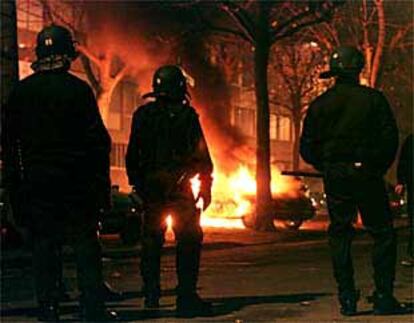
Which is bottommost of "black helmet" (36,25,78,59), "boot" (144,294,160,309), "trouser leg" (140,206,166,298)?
"boot" (144,294,160,309)

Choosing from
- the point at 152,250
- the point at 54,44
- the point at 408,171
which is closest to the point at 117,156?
the point at 408,171

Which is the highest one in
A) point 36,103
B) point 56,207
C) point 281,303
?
point 36,103

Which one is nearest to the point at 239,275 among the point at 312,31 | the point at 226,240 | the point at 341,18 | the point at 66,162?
the point at 66,162

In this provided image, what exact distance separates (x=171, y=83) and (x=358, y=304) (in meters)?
2.10

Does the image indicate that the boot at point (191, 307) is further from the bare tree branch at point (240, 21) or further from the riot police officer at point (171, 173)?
the bare tree branch at point (240, 21)

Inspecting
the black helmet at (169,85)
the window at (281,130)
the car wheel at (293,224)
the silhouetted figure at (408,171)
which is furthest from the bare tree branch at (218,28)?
the window at (281,130)

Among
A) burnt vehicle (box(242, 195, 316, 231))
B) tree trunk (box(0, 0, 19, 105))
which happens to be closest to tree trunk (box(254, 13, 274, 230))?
burnt vehicle (box(242, 195, 316, 231))

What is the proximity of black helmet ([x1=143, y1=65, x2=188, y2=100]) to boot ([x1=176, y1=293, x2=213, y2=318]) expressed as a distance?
136 centimetres

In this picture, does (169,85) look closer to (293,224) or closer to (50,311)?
(50,311)

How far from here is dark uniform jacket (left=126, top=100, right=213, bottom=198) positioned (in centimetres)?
741

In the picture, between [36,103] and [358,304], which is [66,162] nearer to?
[36,103]

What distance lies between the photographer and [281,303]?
8.09 meters

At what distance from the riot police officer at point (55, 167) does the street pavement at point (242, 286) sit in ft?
1.77

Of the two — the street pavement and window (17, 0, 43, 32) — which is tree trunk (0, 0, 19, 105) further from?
window (17, 0, 43, 32)
